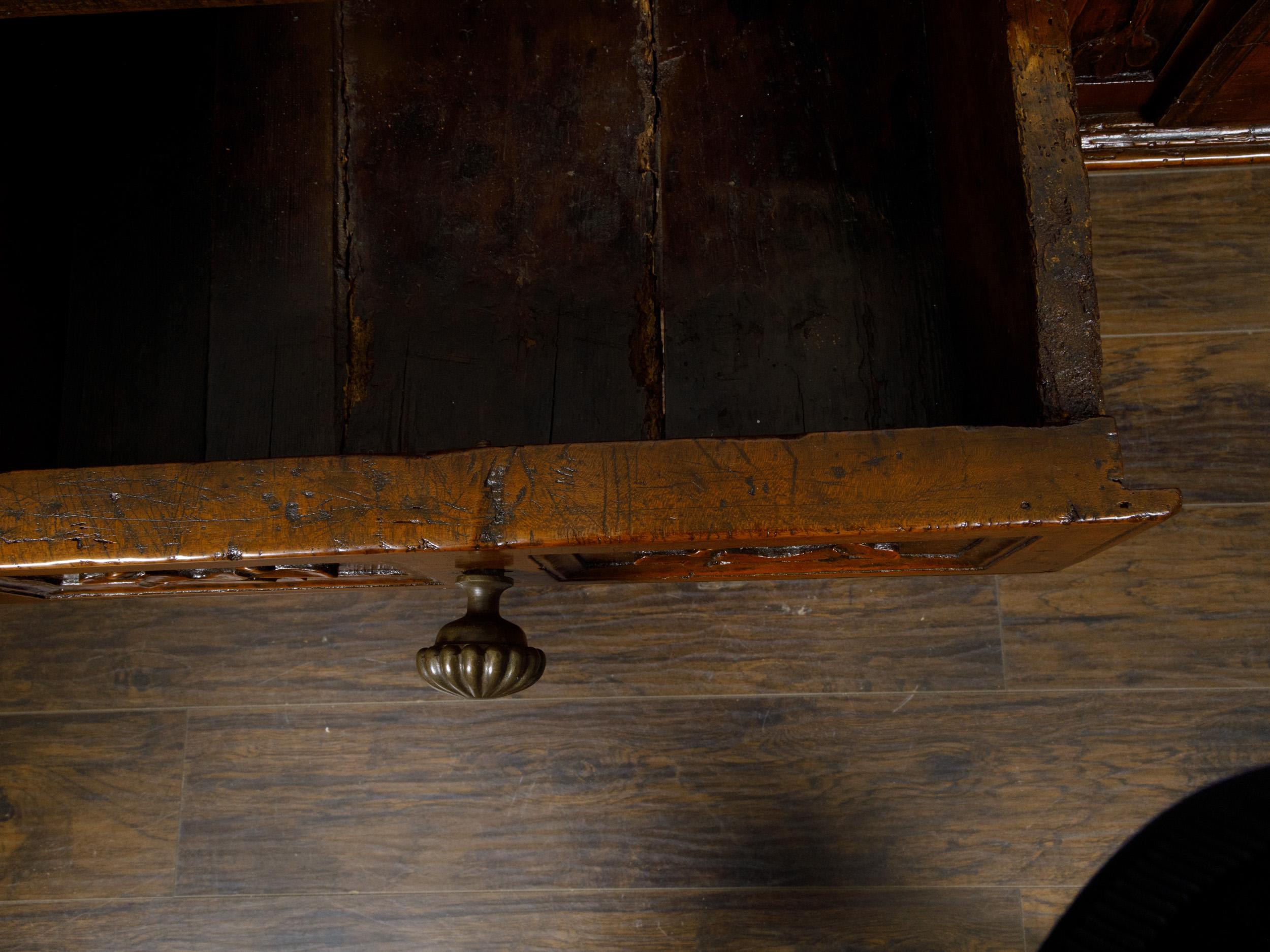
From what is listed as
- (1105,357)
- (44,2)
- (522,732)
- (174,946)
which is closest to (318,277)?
(44,2)

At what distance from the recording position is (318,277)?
38.7 inches

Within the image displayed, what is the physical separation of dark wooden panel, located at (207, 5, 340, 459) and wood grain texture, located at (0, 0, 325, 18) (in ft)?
1.40

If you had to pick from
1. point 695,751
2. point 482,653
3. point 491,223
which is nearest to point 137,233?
point 491,223

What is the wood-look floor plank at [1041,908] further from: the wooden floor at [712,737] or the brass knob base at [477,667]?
the brass knob base at [477,667]

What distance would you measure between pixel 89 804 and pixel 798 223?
1.21 metres

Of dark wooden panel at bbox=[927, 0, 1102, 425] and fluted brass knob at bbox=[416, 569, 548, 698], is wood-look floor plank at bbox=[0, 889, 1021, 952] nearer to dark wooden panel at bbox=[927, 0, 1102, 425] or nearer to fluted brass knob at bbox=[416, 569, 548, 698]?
fluted brass knob at bbox=[416, 569, 548, 698]

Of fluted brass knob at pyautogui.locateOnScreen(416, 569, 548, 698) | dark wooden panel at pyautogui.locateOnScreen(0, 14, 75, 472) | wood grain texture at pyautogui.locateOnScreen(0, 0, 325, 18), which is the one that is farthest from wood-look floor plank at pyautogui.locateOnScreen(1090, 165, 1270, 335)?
dark wooden panel at pyautogui.locateOnScreen(0, 14, 75, 472)

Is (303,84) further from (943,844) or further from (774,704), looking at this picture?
(943,844)

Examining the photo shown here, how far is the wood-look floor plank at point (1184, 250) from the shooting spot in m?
1.17

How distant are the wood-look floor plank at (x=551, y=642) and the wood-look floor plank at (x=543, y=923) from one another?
0.87ft

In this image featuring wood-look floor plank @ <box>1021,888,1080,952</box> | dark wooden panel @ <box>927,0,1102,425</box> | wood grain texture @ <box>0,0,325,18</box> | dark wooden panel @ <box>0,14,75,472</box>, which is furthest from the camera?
wood-look floor plank @ <box>1021,888,1080,952</box>

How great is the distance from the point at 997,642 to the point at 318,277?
38.6 inches

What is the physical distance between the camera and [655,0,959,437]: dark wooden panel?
93 cm

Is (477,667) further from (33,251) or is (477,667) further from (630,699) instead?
(33,251)
